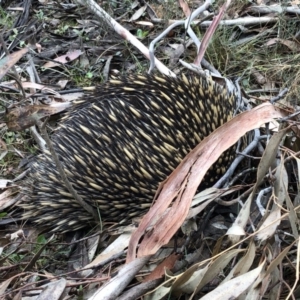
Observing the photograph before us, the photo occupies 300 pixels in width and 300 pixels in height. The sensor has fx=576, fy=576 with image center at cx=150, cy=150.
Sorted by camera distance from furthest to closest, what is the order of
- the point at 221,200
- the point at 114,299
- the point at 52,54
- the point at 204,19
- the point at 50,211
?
the point at 52,54 < the point at 204,19 < the point at 50,211 < the point at 221,200 < the point at 114,299

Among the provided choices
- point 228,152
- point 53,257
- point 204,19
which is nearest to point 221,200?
point 228,152

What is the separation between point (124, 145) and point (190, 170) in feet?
1.63

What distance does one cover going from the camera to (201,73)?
2201mm

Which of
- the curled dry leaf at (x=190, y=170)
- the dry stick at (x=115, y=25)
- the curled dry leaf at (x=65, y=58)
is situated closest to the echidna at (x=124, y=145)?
the curled dry leaf at (x=190, y=170)

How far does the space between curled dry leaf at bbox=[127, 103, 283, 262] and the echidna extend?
43 cm

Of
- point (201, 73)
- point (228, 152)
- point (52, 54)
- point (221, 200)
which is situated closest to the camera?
point (221, 200)

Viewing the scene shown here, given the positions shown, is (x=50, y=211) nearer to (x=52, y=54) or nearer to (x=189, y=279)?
(x=189, y=279)

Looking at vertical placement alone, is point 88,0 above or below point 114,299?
above

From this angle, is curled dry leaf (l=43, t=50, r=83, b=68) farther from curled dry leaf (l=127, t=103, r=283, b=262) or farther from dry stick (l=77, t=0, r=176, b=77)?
curled dry leaf (l=127, t=103, r=283, b=262)

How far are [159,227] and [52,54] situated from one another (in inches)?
68.7

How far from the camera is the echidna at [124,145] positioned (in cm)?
191

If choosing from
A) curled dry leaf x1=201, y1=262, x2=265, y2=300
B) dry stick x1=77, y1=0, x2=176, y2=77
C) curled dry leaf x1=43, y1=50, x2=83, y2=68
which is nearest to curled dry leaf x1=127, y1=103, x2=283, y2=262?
curled dry leaf x1=201, y1=262, x2=265, y2=300

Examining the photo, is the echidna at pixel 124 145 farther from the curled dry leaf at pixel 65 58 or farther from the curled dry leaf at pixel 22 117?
the curled dry leaf at pixel 65 58

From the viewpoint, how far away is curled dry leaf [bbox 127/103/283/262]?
1442mm
